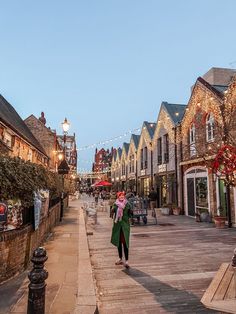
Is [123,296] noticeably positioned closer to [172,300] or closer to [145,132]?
[172,300]

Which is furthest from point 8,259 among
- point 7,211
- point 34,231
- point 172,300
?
point 172,300

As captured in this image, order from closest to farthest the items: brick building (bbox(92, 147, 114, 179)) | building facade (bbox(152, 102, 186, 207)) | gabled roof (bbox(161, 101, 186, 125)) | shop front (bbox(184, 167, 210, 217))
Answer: shop front (bbox(184, 167, 210, 217))
building facade (bbox(152, 102, 186, 207))
gabled roof (bbox(161, 101, 186, 125))
brick building (bbox(92, 147, 114, 179))

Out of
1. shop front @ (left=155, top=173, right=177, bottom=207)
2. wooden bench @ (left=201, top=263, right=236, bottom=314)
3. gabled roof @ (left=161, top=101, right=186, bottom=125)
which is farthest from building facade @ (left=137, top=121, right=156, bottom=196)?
wooden bench @ (left=201, top=263, right=236, bottom=314)

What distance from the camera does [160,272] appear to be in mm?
6180

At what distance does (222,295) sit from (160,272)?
8.41 feet

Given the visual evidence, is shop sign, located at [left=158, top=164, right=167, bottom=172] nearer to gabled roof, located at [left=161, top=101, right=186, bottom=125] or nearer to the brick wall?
gabled roof, located at [left=161, top=101, right=186, bottom=125]

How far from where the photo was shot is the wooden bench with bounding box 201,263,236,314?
346 cm

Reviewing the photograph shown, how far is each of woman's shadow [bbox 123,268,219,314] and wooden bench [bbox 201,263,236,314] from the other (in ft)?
1.60

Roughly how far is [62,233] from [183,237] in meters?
4.90

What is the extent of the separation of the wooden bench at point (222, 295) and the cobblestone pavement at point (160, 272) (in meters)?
0.50

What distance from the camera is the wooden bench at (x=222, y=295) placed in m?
3.46

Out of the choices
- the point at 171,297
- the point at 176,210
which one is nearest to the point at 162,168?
the point at 176,210

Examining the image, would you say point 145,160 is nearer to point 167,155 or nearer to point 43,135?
point 167,155

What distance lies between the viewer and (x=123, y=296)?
4863 millimetres
